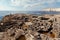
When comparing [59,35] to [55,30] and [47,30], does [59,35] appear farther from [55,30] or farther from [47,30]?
[47,30]

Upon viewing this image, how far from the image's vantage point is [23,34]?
4770 millimetres

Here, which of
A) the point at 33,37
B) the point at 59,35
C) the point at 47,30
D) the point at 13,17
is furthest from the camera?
the point at 13,17

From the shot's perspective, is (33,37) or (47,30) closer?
(33,37)

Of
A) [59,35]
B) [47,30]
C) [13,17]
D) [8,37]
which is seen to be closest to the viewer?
[8,37]

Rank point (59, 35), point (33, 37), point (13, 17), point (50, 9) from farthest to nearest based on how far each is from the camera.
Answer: point (50, 9) < point (13, 17) < point (59, 35) < point (33, 37)

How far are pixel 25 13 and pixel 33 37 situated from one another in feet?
31.9

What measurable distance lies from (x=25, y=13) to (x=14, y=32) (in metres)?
9.31

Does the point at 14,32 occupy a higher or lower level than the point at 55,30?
higher

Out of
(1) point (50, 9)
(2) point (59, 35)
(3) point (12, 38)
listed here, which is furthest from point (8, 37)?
(1) point (50, 9)

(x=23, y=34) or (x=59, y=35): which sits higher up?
(x=23, y=34)

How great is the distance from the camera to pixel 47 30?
7965 mm

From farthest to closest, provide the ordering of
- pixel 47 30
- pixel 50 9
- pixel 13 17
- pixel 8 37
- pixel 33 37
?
pixel 50 9 → pixel 13 17 → pixel 47 30 → pixel 8 37 → pixel 33 37

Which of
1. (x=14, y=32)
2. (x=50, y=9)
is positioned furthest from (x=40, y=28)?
(x=50, y=9)

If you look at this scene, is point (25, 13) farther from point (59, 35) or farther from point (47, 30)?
point (59, 35)
